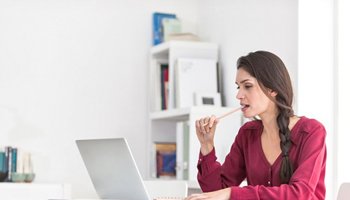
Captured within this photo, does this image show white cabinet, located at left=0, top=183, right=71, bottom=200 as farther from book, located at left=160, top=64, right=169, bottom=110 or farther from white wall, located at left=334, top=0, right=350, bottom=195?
white wall, located at left=334, top=0, right=350, bottom=195

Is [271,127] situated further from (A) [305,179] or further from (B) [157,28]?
(B) [157,28]

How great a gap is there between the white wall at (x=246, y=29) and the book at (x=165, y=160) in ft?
1.71

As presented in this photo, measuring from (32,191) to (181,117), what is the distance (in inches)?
41.3

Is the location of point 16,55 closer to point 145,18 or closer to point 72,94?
point 72,94

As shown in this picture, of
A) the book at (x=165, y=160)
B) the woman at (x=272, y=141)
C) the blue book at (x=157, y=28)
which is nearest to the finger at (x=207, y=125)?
the woman at (x=272, y=141)

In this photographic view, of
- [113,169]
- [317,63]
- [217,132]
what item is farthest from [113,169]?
[217,132]

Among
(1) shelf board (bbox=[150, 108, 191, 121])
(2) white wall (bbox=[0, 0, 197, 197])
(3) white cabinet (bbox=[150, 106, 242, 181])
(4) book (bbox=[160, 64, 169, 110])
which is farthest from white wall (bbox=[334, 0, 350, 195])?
(2) white wall (bbox=[0, 0, 197, 197])

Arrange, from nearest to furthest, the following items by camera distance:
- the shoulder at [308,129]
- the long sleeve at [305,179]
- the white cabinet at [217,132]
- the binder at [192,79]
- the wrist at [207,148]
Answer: the long sleeve at [305,179] → the shoulder at [308,129] → the wrist at [207,148] → the white cabinet at [217,132] → the binder at [192,79]

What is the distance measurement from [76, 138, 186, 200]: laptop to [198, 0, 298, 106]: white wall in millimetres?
1558

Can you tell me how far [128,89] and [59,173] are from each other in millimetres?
699

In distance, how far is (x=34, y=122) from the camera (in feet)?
14.8

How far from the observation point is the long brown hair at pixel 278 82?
252 centimetres

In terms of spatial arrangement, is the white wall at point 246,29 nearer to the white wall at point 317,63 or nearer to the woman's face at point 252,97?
the white wall at point 317,63

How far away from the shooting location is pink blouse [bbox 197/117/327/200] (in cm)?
231
